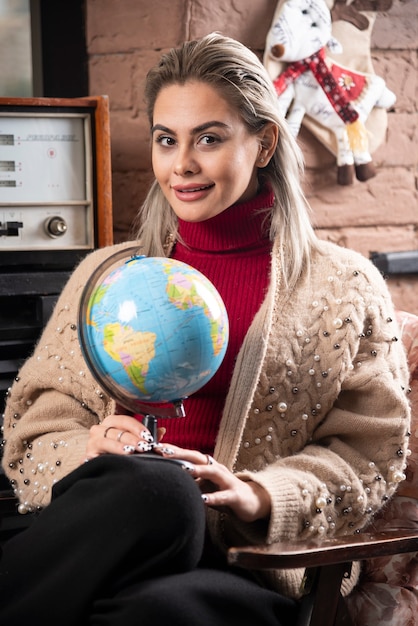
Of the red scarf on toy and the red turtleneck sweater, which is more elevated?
the red scarf on toy

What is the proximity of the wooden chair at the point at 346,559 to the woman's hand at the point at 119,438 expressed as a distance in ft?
0.79

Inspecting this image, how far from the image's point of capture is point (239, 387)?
177cm

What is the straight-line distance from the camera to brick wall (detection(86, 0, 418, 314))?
7.55 feet

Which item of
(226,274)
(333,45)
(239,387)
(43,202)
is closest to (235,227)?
(226,274)

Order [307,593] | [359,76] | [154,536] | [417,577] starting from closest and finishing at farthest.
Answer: [154,536] → [307,593] → [417,577] → [359,76]

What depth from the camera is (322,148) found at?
2535mm

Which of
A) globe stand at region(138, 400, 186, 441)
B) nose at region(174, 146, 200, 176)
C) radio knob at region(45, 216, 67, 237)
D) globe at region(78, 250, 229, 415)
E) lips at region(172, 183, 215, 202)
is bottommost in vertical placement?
globe stand at region(138, 400, 186, 441)

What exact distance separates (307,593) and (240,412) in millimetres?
360

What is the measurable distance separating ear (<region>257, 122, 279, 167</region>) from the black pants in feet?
2.45

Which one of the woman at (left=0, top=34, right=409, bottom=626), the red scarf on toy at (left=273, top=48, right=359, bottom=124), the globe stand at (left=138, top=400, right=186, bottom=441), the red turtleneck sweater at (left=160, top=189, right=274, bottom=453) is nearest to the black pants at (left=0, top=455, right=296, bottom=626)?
the woman at (left=0, top=34, right=409, bottom=626)

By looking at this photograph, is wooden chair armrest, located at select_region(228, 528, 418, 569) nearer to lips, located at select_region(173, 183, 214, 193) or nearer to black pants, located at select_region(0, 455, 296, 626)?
black pants, located at select_region(0, 455, 296, 626)

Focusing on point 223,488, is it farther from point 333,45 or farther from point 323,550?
point 333,45

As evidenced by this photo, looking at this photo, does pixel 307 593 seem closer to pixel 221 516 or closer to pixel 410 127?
pixel 221 516

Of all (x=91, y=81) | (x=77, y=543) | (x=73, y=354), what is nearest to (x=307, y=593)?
(x=77, y=543)
